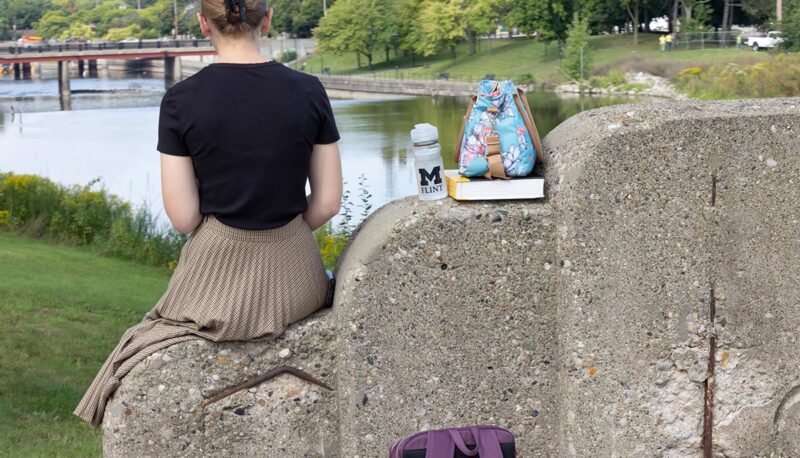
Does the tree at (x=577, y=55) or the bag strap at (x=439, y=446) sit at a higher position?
the bag strap at (x=439, y=446)

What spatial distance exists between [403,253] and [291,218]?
15.2 inches

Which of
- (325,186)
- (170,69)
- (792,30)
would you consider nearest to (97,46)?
(170,69)

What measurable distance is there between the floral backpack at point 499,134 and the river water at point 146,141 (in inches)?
283

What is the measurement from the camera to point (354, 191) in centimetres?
2148

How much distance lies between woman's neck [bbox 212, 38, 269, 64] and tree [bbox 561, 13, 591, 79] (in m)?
56.0

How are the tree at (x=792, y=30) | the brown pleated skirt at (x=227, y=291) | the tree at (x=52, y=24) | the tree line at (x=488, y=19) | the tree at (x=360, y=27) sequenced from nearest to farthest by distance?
1. the brown pleated skirt at (x=227, y=291)
2. the tree at (x=792, y=30)
3. the tree line at (x=488, y=19)
4. the tree at (x=360, y=27)
5. the tree at (x=52, y=24)

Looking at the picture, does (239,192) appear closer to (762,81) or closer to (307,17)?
(762,81)

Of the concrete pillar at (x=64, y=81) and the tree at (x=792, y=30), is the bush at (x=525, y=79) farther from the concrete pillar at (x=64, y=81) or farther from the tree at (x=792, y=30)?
the concrete pillar at (x=64, y=81)

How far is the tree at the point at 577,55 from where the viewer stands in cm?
5867

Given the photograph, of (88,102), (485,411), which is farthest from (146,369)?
(88,102)

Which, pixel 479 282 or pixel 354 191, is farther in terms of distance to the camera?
pixel 354 191

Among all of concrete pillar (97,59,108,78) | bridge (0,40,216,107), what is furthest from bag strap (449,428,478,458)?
concrete pillar (97,59,108,78)

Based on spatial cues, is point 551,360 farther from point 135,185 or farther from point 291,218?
point 135,185

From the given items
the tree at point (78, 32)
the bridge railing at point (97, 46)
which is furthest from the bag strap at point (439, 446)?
the tree at point (78, 32)
